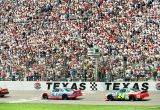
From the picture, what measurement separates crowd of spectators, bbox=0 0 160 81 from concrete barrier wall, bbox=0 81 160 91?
54 centimetres

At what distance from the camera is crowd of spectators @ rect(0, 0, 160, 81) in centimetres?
4444

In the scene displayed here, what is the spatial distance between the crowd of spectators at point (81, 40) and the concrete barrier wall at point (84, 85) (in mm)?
537

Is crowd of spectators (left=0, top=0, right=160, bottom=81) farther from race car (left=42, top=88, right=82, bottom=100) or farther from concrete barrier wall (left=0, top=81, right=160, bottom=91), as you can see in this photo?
race car (left=42, top=88, right=82, bottom=100)

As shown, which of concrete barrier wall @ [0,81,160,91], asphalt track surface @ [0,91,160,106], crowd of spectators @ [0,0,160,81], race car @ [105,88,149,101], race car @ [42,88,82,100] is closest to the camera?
asphalt track surface @ [0,91,160,106]

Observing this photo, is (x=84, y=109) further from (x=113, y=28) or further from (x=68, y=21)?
(x=68, y=21)

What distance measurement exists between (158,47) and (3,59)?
53.4 ft

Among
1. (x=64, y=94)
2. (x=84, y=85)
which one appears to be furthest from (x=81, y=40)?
(x=64, y=94)

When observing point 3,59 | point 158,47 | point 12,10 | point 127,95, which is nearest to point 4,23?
point 12,10

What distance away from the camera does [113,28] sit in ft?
159

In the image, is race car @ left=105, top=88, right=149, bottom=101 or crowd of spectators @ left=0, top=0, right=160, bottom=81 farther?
crowd of spectators @ left=0, top=0, right=160, bottom=81

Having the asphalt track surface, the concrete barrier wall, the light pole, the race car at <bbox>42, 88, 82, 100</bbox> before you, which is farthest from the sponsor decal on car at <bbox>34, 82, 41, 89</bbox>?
the race car at <bbox>42, 88, 82, 100</bbox>

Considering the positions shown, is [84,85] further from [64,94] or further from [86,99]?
[86,99]

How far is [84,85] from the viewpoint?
153 ft

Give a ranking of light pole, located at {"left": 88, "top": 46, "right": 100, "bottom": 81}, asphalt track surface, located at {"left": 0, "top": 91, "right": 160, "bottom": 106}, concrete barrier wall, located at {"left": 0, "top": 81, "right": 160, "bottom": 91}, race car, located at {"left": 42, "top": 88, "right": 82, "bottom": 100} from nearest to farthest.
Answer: asphalt track surface, located at {"left": 0, "top": 91, "right": 160, "bottom": 106}
race car, located at {"left": 42, "top": 88, "right": 82, "bottom": 100}
concrete barrier wall, located at {"left": 0, "top": 81, "right": 160, "bottom": 91}
light pole, located at {"left": 88, "top": 46, "right": 100, "bottom": 81}
